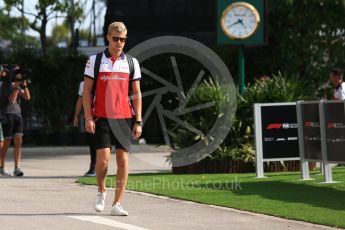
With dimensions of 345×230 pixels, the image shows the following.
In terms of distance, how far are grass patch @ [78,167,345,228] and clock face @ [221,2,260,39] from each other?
3.23 m

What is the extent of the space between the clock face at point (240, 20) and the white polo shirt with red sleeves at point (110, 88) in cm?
792

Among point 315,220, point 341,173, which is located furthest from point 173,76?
point 315,220

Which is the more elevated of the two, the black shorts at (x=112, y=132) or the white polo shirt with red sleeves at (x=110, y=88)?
the white polo shirt with red sleeves at (x=110, y=88)

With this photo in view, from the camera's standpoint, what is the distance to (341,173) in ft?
50.6

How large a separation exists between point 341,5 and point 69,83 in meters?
8.63

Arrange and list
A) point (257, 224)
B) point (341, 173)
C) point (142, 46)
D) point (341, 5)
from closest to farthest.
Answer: point (257, 224), point (341, 173), point (142, 46), point (341, 5)

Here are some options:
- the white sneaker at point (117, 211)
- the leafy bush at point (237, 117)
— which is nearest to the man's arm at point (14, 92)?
the leafy bush at point (237, 117)

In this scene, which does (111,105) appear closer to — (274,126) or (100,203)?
(100,203)

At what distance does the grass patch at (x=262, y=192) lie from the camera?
10.4 meters

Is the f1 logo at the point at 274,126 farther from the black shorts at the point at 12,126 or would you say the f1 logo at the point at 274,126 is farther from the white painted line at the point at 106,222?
the white painted line at the point at 106,222

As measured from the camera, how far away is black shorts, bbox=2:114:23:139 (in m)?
16.7

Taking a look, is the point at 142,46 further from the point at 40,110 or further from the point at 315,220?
the point at 315,220

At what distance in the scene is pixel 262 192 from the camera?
12547 millimetres

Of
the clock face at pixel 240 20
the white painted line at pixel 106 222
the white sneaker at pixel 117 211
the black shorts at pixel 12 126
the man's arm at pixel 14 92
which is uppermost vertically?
the clock face at pixel 240 20
